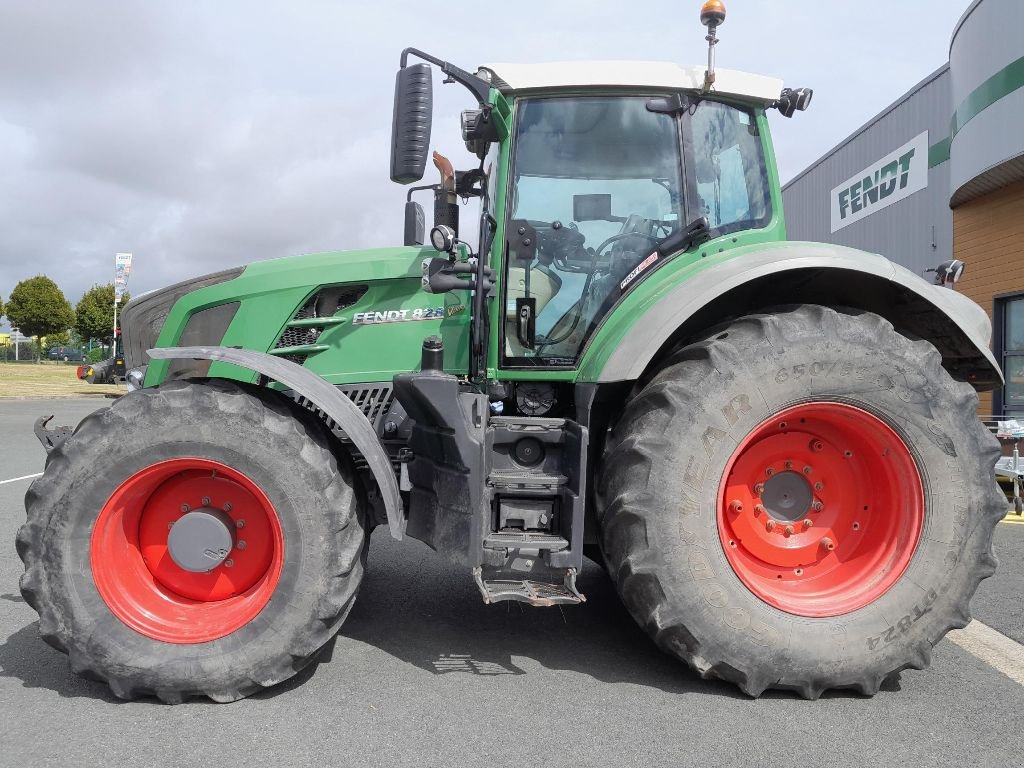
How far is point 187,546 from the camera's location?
3064mm

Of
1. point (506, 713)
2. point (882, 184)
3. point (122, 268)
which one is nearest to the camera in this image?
point (506, 713)

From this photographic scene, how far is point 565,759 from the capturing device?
2.51 m

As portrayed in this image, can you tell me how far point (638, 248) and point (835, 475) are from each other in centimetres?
130

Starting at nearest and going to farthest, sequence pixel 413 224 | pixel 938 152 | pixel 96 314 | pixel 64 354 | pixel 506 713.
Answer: pixel 506 713
pixel 413 224
pixel 938 152
pixel 96 314
pixel 64 354

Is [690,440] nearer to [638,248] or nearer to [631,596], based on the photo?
[631,596]

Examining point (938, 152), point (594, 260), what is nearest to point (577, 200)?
point (594, 260)

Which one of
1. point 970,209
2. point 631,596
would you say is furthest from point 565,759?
point 970,209

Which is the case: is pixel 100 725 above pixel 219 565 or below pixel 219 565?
below

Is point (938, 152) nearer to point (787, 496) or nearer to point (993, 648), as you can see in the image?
point (993, 648)

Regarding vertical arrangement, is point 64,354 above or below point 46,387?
above

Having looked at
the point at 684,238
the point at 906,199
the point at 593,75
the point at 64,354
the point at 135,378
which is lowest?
the point at 135,378

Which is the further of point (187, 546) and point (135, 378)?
point (135, 378)

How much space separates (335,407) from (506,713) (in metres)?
1.33

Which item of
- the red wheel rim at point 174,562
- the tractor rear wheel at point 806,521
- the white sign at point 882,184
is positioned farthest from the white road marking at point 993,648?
the white sign at point 882,184
